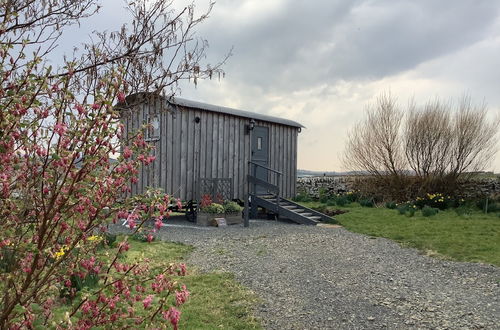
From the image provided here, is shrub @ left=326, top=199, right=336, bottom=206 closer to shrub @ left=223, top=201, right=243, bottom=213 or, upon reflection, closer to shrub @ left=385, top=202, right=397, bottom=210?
shrub @ left=385, top=202, right=397, bottom=210

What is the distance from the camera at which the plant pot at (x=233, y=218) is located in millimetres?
11661

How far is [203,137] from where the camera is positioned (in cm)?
1231

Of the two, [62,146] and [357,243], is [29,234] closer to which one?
[62,146]

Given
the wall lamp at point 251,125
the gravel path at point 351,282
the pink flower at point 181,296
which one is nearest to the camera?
the pink flower at point 181,296

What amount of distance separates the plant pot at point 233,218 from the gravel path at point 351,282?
267cm

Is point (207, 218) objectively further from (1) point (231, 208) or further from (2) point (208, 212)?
(1) point (231, 208)

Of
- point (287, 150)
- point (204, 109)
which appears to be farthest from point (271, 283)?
point (287, 150)

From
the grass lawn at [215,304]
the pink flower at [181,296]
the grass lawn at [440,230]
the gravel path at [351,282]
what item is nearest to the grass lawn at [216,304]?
the grass lawn at [215,304]

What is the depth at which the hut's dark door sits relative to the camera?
13.8 meters

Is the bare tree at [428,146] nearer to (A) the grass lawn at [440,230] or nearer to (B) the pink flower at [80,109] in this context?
(A) the grass lawn at [440,230]

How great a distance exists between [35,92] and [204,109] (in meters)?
10.0

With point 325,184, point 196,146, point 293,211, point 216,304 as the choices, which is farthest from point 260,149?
point 216,304

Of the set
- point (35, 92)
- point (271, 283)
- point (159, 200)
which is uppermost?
point (35, 92)

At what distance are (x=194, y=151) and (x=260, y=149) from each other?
2.81 meters
